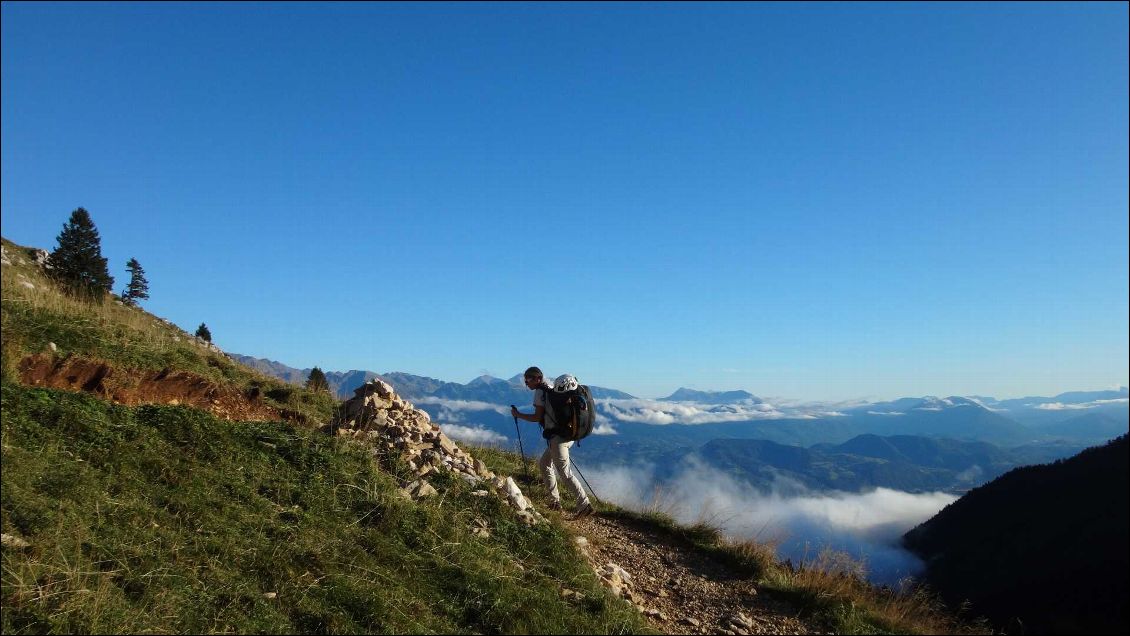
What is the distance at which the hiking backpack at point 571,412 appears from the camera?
39.4ft

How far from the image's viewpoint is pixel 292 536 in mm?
7223

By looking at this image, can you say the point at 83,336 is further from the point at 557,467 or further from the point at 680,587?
the point at 680,587

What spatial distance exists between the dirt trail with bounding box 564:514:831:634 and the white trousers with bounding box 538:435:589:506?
21.6 inches

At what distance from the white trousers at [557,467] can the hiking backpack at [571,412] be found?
0.20 meters

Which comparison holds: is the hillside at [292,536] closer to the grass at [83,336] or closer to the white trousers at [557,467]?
the grass at [83,336]

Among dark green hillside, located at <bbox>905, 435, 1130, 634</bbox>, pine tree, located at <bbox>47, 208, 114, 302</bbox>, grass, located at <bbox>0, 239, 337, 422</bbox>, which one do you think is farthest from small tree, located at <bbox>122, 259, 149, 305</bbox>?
dark green hillside, located at <bbox>905, 435, 1130, 634</bbox>

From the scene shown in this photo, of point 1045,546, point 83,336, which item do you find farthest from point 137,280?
point 1045,546

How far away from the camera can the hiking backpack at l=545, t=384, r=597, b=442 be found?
39.4ft

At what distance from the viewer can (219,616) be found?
5.64 m

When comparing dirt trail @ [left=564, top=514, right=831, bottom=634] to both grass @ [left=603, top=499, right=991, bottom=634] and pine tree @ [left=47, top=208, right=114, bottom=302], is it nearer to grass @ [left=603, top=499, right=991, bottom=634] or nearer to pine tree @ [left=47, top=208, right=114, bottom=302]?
grass @ [left=603, top=499, right=991, bottom=634]

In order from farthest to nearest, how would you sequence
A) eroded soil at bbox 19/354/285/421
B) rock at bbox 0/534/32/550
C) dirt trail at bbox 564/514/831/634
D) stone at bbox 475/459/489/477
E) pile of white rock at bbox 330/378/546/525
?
stone at bbox 475/459/489/477 < pile of white rock at bbox 330/378/546/525 < eroded soil at bbox 19/354/285/421 < dirt trail at bbox 564/514/831/634 < rock at bbox 0/534/32/550

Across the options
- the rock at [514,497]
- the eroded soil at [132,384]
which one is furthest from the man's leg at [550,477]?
the eroded soil at [132,384]

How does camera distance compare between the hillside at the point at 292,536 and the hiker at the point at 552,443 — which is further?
the hiker at the point at 552,443

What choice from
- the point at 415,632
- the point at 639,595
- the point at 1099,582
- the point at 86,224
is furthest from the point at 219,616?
the point at 1099,582
